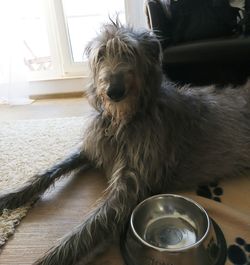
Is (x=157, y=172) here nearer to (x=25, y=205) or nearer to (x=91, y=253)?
(x=91, y=253)

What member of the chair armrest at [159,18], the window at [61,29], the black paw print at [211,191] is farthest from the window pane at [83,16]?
the black paw print at [211,191]

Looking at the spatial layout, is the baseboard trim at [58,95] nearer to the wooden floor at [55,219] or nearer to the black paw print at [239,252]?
the wooden floor at [55,219]

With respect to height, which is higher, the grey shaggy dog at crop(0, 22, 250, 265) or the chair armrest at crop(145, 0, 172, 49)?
the chair armrest at crop(145, 0, 172, 49)

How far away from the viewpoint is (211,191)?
5.70ft

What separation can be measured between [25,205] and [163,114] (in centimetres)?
85

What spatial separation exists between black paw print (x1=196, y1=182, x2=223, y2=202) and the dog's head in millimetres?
553

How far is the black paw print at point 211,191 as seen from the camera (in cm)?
170

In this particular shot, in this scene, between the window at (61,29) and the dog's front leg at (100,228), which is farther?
the window at (61,29)

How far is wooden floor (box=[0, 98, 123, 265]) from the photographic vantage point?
1.43 meters

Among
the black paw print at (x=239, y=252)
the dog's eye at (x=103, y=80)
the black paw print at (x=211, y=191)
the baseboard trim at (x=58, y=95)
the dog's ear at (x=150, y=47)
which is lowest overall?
the black paw print at (x=239, y=252)

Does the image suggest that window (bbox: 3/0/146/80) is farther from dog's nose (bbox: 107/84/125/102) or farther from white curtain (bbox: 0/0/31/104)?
dog's nose (bbox: 107/84/125/102)

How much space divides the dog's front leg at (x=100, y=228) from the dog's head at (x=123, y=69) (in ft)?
1.08

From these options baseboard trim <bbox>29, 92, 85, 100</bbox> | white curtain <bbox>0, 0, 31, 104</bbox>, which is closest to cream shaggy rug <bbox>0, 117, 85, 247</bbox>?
white curtain <bbox>0, 0, 31, 104</bbox>

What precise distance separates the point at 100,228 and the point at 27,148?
1.12 meters
